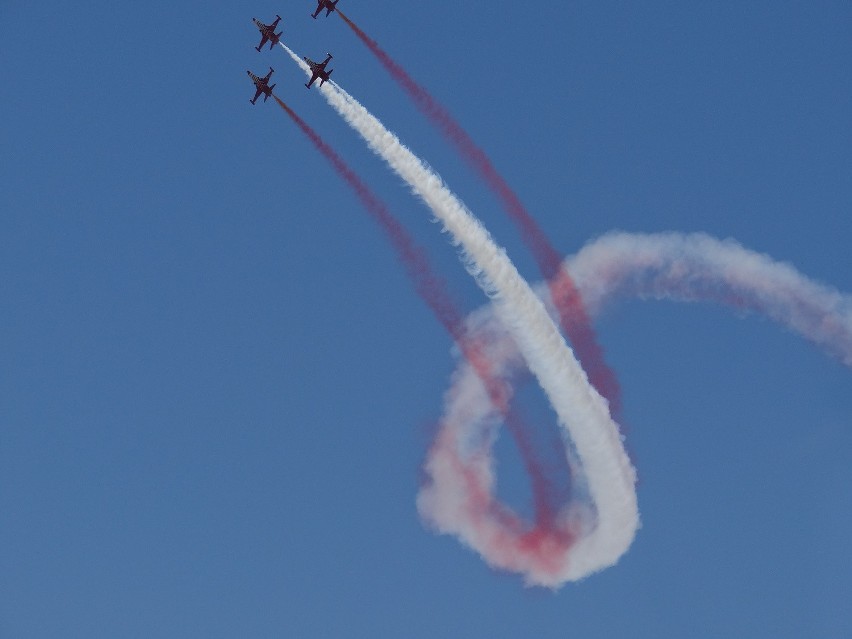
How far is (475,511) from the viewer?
187 ft

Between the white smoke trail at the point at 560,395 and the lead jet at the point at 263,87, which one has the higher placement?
the lead jet at the point at 263,87

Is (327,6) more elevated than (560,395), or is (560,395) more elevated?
(327,6)

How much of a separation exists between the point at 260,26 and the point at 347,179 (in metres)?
9.91

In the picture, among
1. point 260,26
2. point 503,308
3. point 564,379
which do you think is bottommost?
point 564,379

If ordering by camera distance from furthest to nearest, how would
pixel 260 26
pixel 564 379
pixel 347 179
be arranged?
1. pixel 260 26
2. pixel 347 179
3. pixel 564 379

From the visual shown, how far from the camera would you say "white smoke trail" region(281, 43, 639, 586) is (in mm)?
53438

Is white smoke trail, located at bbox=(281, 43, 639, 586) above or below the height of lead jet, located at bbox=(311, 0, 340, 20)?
below

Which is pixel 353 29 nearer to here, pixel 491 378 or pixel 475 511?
pixel 491 378

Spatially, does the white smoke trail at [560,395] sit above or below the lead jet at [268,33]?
below

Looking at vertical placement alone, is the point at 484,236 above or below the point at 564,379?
above

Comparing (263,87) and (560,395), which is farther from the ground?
(263,87)

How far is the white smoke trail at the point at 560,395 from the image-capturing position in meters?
53.4

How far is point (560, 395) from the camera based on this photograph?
175 feet

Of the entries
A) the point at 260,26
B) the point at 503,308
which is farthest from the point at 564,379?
the point at 260,26
